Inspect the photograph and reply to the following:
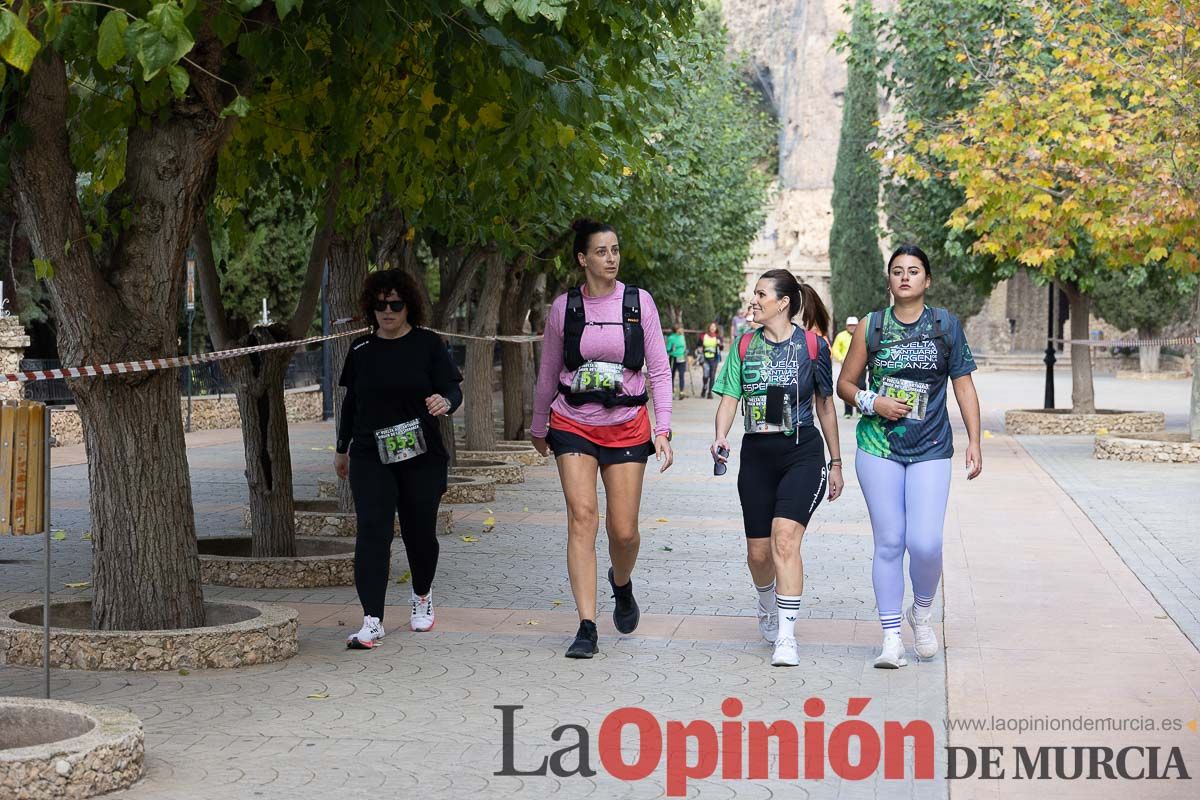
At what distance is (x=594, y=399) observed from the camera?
24.6 ft

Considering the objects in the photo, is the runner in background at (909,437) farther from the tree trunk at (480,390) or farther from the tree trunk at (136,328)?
the tree trunk at (480,390)

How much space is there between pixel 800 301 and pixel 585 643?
185 centimetres

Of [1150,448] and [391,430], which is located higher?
[391,430]

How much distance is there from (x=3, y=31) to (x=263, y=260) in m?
28.0

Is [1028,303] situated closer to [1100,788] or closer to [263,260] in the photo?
[263,260]

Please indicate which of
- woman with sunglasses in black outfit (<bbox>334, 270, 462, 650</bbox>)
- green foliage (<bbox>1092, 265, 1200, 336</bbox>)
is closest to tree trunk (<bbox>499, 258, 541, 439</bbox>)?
woman with sunglasses in black outfit (<bbox>334, 270, 462, 650</bbox>)

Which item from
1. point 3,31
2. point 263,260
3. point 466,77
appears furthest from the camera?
point 263,260

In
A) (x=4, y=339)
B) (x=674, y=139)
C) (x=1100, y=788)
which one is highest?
(x=674, y=139)

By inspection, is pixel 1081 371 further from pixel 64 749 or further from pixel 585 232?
pixel 64 749

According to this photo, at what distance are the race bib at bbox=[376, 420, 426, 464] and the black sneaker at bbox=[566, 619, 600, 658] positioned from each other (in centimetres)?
116

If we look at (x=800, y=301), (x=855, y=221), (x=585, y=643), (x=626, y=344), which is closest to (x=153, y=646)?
(x=585, y=643)

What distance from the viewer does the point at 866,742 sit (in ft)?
19.4

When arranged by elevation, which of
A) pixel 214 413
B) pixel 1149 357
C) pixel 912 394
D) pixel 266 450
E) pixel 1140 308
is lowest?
pixel 214 413

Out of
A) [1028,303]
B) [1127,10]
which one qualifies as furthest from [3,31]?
[1028,303]
